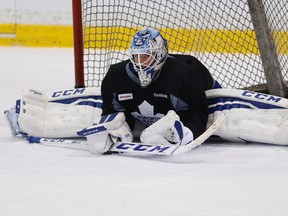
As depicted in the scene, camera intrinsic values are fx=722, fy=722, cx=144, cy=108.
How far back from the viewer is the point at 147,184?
231cm

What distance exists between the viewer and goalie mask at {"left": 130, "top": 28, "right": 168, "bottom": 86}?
2.91m

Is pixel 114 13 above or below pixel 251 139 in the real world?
above

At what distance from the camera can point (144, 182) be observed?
2.35 meters

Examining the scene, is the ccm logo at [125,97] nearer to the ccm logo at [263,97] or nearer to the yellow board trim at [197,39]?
the ccm logo at [263,97]

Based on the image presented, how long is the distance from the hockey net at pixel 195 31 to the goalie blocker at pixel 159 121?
457mm

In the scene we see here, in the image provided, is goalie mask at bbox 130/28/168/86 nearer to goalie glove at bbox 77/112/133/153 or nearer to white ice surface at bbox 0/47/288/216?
goalie glove at bbox 77/112/133/153

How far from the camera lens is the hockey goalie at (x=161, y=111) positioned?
113 inches

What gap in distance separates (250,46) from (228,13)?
0.36m

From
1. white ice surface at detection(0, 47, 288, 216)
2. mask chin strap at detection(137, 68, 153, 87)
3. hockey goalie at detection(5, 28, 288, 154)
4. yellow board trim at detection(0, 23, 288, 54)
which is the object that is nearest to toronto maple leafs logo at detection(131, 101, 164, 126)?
hockey goalie at detection(5, 28, 288, 154)

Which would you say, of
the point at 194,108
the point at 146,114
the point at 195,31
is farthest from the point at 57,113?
the point at 195,31

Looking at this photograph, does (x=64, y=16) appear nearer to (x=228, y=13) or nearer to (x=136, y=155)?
(x=228, y=13)

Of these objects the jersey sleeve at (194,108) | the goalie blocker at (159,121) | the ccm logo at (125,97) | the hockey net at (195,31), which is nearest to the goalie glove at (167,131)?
the goalie blocker at (159,121)

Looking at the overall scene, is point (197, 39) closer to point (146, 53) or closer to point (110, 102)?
point (110, 102)

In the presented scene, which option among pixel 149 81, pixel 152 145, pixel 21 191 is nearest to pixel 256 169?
pixel 152 145
